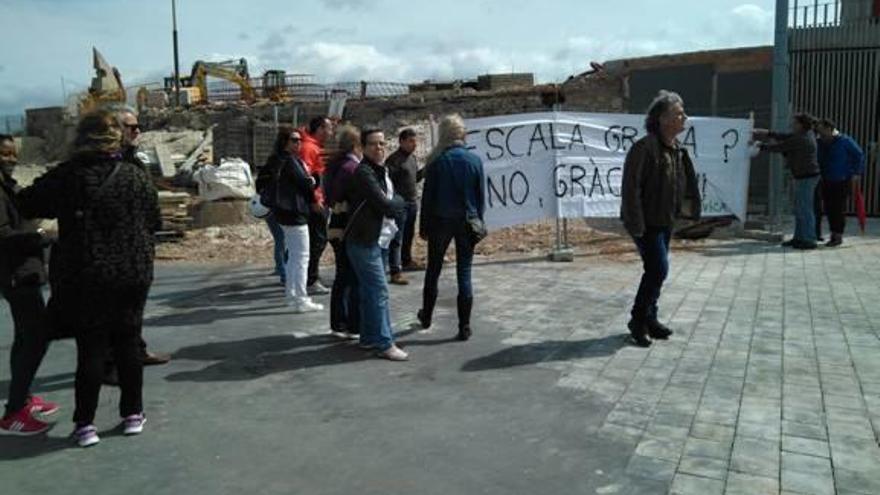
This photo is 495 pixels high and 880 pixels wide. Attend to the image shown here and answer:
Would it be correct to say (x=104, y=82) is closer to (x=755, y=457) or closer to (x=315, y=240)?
(x=315, y=240)

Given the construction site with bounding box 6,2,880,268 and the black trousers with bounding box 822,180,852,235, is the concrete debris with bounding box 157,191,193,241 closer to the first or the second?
the construction site with bounding box 6,2,880,268

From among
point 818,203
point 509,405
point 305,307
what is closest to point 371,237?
point 509,405

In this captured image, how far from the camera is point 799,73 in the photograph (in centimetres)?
1423

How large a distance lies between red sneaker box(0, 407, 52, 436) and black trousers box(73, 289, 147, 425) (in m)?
0.36

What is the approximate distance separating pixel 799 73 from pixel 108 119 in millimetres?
13161

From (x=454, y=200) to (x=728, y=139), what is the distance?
670 cm

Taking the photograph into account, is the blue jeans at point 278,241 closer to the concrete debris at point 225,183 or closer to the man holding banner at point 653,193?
the man holding banner at point 653,193

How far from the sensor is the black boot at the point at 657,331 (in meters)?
6.28

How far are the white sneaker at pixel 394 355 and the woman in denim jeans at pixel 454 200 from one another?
0.70 metres

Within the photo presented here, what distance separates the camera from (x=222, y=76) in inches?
1635

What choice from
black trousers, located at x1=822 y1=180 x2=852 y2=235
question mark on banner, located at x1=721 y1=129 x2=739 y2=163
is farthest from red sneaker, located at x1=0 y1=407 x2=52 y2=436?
black trousers, located at x1=822 y1=180 x2=852 y2=235

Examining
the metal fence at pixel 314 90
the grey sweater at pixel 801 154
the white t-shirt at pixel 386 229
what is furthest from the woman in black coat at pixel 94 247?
the metal fence at pixel 314 90

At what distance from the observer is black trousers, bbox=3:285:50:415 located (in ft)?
14.6

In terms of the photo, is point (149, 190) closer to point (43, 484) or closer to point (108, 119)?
point (108, 119)
